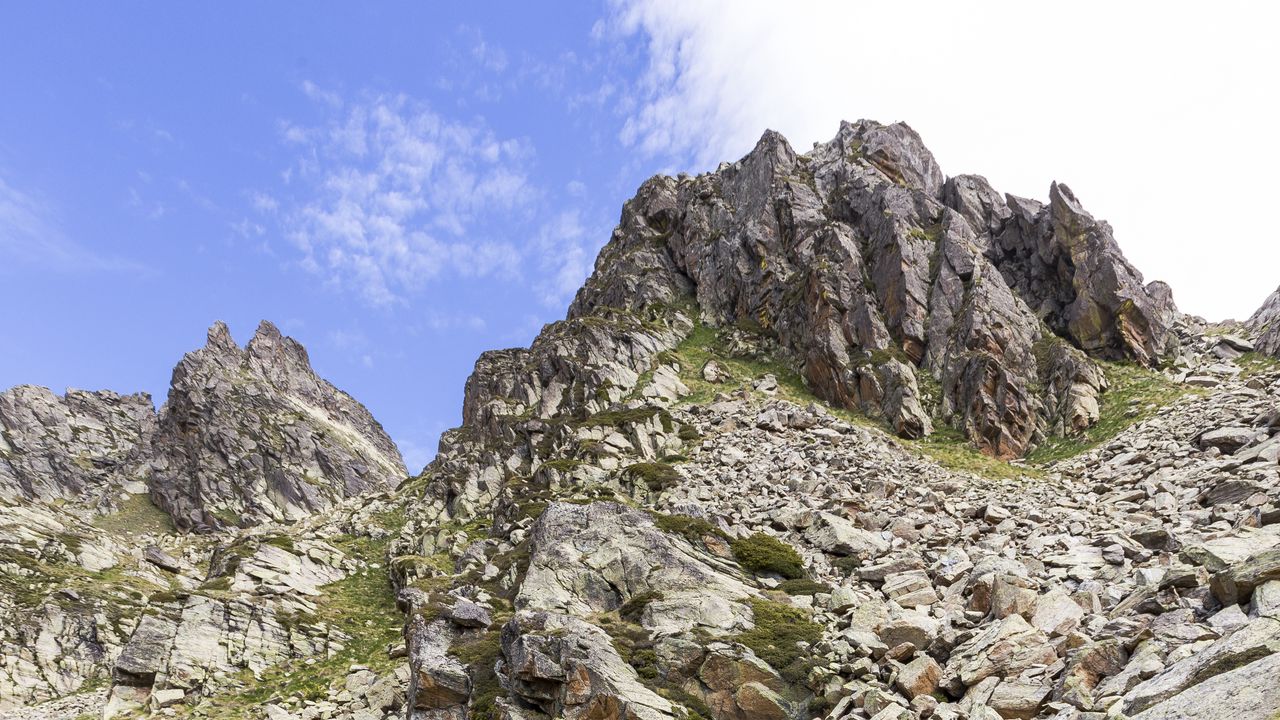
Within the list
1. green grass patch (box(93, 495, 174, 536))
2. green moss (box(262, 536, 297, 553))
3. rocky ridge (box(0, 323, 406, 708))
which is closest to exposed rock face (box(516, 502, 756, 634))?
rocky ridge (box(0, 323, 406, 708))

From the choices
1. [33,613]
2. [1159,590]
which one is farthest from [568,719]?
[33,613]

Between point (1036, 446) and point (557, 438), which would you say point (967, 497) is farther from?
point (557, 438)

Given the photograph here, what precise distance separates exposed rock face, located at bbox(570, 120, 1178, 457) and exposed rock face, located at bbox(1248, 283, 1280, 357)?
462cm

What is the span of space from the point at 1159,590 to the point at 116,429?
5884 inches

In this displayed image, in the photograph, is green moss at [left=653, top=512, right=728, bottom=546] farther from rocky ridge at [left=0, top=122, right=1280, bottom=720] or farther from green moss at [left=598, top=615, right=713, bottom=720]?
green moss at [left=598, top=615, right=713, bottom=720]

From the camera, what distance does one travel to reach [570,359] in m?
61.8

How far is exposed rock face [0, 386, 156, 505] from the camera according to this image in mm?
100625

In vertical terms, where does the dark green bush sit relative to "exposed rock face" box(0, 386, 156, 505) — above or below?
below

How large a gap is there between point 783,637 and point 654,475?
60.7 feet

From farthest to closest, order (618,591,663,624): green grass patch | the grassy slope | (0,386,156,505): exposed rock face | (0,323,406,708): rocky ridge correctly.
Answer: (0,386,156,505): exposed rock face, the grassy slope, (0,323,406,708): rocky ridge, (618,591,663,624): green grass patch

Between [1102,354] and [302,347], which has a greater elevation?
[302,347]

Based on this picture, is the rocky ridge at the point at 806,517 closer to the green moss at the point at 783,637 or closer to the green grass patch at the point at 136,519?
the green moss at the point at 783,637

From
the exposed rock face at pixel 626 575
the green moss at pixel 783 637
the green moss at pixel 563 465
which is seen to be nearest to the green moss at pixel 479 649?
the exposed rock face at pixel 626 575

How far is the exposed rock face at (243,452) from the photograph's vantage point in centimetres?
8562
